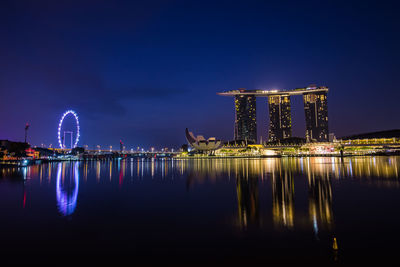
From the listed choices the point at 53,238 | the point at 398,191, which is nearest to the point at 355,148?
the point at 398,191

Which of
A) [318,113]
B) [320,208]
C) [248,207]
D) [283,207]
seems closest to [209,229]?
[248,207]

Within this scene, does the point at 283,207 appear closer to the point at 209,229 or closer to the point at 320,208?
the point at 320,208

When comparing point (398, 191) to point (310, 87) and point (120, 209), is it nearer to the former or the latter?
point (120, 209)

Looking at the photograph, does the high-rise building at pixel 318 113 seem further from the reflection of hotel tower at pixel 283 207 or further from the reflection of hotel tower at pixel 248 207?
the reflection of hotel tower at pixel 248 207

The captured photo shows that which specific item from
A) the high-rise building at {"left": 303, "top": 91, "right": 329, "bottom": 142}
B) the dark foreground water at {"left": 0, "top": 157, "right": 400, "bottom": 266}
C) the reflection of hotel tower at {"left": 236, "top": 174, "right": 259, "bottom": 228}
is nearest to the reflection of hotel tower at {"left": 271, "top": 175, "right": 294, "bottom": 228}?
the dark foreground water at {"left": 0, "top": 157, "right": 400, "bottom": 266}

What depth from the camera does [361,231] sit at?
→ 7.53 metres

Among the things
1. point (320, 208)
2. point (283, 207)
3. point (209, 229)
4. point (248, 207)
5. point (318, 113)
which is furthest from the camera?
point (318, 113)

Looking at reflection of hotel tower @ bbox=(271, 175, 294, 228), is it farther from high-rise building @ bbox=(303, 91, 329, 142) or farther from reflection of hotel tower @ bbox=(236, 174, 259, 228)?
high-rise building @ bbox=(303, 91, 329, 142)

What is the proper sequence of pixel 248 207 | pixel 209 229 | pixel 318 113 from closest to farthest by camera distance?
1. pixel 209 229
2. pixel 248 207
3. pixel 318 113

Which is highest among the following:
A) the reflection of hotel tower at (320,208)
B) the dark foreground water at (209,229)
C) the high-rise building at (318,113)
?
the high-rise building at (318,113)

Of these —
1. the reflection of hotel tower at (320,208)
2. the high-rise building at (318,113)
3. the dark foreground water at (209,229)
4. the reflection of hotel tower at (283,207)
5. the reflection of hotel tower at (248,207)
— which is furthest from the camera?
the high-rise building at (318,113)

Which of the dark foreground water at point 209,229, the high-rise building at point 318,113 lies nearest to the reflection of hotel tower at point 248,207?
the dark foreground water at point 209,229

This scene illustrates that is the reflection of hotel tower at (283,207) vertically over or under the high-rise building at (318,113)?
under

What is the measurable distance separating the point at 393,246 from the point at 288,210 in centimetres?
394
